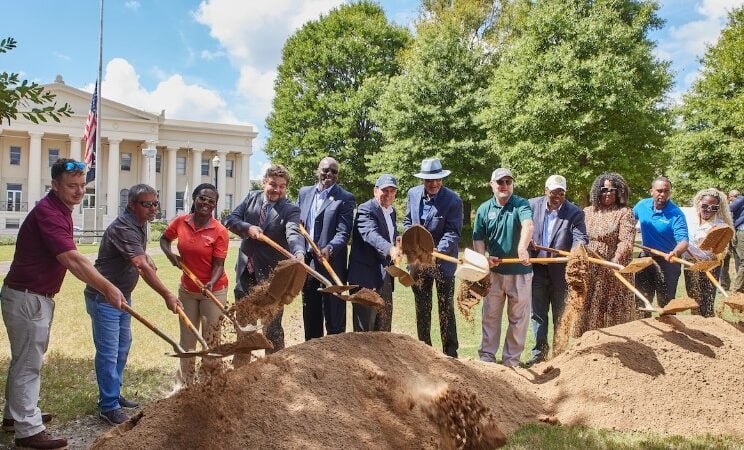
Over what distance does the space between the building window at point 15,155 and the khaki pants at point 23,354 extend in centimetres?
4988

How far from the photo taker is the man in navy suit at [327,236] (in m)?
5.49

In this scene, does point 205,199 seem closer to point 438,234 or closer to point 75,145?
→ point 438,234

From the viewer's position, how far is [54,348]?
661 centimetres

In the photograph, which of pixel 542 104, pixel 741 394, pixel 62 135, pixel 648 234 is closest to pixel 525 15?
pixel 542 104

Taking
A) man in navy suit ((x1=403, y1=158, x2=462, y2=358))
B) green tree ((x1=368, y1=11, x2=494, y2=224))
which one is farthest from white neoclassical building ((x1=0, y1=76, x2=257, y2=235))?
man in navy suit ((x1=403, y1=158, x2=462, y2=358))

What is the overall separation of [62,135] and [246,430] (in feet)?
166

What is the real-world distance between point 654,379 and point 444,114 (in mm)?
20540

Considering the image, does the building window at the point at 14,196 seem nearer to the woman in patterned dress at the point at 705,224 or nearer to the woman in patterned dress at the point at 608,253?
the woman in patterned dress at the point at 608,253

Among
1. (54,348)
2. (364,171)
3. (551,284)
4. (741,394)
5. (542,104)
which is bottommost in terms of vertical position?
(54,348)

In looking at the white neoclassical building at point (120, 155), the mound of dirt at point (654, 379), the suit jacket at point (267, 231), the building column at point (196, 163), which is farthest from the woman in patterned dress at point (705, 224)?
the building column at point (196, 163)

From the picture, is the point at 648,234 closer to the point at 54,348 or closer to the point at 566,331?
the point at 566,331

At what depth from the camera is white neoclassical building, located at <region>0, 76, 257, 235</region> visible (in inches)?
1769

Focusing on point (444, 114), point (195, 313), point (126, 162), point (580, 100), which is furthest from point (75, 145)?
point (195, 313)

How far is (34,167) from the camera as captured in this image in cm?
4497
